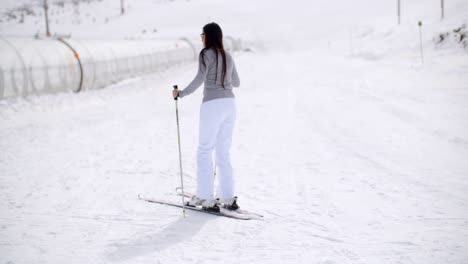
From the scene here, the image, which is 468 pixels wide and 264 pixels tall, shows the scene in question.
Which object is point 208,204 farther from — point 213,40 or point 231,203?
point 213,40

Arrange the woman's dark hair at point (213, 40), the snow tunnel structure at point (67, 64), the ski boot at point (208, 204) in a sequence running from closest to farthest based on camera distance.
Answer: the woman's dark hair at point (213, 40), the ski boot at point (208, 204), the snow tunnel structure at point (67, 64)

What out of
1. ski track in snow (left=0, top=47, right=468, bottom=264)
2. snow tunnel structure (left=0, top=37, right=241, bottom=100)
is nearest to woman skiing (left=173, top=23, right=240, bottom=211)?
ski track in snow (left=0, top=47, right=468, bottom=264)

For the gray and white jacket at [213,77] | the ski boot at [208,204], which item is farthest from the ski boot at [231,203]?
the gray and white jacket at [213,77]

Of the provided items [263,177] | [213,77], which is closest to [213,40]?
[213,77]

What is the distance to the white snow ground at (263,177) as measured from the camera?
4145 mm

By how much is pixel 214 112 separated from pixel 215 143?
0.42 meters

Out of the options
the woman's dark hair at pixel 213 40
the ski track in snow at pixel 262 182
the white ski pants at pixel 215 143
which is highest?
the woman's dark hair at pixel 213 40

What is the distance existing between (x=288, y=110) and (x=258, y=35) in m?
48.8

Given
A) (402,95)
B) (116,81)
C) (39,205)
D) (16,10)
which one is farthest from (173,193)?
(16,10)

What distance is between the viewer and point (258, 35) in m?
58.6

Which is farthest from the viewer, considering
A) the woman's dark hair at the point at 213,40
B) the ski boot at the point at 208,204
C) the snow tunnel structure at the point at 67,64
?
the snow tunnel structure at the point at 67,64

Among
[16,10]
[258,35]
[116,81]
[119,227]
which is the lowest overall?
[119,227]

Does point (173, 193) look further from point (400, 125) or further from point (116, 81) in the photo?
point (116, 81)

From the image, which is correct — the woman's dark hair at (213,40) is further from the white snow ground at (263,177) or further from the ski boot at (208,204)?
the white snow ground at (263,177)
